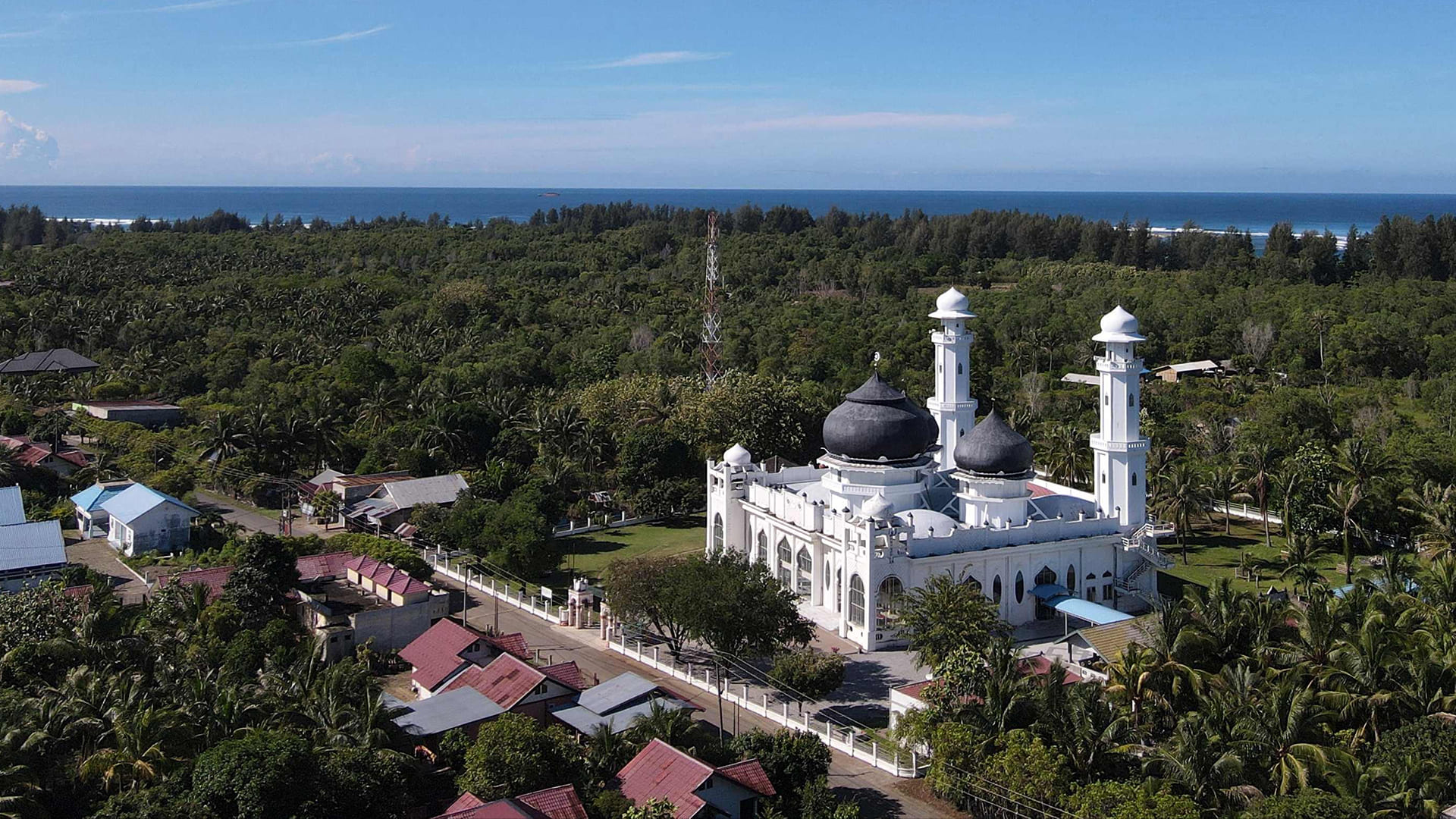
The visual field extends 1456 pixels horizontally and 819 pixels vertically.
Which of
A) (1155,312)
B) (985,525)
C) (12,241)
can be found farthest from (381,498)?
(12,241)

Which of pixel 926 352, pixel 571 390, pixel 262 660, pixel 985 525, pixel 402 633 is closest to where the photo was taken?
pixel 262 660

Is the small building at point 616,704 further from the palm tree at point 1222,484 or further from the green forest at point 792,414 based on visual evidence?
the palm tree at point 1222,484

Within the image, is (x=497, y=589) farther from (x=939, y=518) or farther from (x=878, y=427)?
(x=939, y=518)

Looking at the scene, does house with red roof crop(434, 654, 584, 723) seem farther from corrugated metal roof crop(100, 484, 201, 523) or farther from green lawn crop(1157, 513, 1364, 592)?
green lawn crop(1157, 513, 1364, 592)

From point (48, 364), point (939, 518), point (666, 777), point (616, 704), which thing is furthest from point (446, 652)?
point (48, 364)

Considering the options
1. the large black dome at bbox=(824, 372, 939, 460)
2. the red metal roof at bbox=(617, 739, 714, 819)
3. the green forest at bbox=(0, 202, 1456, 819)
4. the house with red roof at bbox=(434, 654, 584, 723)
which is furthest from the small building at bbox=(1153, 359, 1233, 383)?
the red metal roof at bbox=(617, 739, 714, 819)

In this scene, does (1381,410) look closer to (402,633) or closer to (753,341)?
(753,341)

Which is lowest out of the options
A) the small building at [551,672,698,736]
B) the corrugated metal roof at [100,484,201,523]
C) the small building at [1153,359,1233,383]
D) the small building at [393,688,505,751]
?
the small building at [551,672,698,736]
